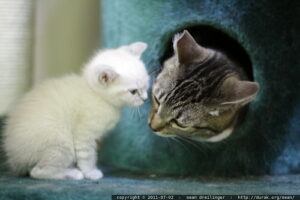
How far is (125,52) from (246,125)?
486mm

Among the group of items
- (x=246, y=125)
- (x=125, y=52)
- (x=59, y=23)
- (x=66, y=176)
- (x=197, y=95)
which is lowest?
(x=66, y=176)

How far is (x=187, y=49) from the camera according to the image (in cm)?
161

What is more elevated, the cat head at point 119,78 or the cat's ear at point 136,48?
the cat's ear at point 136,48

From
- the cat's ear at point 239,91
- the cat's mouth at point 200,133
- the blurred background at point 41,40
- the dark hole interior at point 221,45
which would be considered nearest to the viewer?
the cat's ear at point 239,91

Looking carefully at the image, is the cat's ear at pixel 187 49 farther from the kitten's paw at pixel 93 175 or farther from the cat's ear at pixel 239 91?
the kitten's paw at pixel 93 175

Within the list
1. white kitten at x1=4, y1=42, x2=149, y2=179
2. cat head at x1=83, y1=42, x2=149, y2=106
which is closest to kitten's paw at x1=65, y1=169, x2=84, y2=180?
white kitten at x1=4, y1=42, x2=149, y2=179

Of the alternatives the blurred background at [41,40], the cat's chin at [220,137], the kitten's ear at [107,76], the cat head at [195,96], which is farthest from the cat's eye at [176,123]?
the blurred background at [41,40]

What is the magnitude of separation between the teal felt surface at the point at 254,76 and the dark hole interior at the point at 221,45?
12 centimetres

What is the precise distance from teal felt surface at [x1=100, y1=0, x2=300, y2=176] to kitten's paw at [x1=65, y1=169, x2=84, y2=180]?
0.95 feet

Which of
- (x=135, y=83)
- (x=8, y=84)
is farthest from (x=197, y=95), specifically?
(x=8, y=84)

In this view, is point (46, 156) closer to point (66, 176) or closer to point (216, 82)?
point (66, 176)

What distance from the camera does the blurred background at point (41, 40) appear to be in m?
2.05

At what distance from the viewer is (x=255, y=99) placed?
169 centimetres

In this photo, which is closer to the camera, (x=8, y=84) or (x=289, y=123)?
(x=289, y=123)
